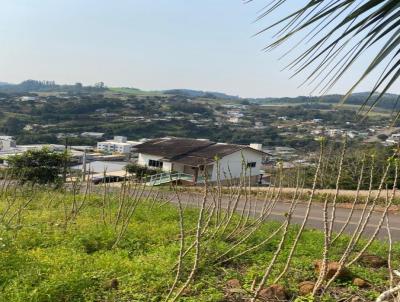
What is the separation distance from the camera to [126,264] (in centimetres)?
551

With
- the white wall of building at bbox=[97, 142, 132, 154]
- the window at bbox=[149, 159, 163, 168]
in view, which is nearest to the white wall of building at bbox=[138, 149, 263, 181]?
the window at bbox=[149, 159, 163, 168]

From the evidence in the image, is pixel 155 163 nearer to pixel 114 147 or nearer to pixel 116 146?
pixel 116 146

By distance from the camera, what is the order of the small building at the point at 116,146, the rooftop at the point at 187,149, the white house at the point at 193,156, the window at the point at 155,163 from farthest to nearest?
the small building at the point at 116,146
the window at the point at 155,163
the rooftop at the point at 187,149
the white house at the point at 193,156

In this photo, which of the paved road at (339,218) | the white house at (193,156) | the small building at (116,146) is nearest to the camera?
the paved road at (339,218)

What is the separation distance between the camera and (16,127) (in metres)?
78.8

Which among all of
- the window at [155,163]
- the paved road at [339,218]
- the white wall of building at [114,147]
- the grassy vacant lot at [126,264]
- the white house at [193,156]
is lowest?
the white wall of building at [114,147]

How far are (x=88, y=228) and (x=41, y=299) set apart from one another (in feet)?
11.7

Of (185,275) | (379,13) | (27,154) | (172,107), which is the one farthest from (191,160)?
(172,107)

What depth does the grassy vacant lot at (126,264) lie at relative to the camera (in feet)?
14.6

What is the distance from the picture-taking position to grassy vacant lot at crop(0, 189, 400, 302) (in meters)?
4.46

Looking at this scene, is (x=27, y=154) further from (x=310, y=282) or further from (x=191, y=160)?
(x=310, y=282)

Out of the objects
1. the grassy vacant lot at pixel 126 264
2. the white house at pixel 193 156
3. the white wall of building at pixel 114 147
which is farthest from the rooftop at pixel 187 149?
the grassy vacant lot at pixel 126 264

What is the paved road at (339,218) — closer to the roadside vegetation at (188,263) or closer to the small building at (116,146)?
the roadside vegetation at (188,263)

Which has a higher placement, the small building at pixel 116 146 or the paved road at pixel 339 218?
the paved road at pixel 339 218
